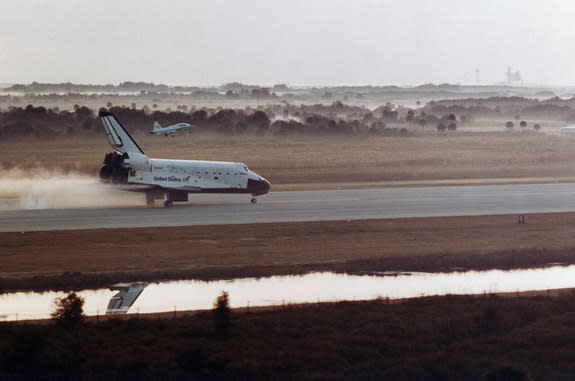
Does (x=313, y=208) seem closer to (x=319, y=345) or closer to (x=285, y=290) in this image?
(x=285, y=290)

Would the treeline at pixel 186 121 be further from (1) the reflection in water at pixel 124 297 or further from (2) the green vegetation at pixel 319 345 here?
(2) the green vegetation at pixel 319 345

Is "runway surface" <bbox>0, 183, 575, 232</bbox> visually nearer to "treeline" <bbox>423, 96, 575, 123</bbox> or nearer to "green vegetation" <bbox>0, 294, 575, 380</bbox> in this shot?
"green vegetation" <bbox>0, 294, 575, 380</bbox>

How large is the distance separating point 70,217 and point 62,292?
17303 millimetres

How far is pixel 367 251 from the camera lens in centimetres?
4734

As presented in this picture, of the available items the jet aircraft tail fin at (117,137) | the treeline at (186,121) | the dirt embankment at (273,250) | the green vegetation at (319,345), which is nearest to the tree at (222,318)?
the green vegetation at (319,345)

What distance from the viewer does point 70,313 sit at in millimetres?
32906

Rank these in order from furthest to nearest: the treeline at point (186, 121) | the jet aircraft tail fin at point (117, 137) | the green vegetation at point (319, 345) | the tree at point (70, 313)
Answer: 1. the treeline at point (186, 121)
2. the jet aircraft tail fin at point (117, 137)
3. the tree at point (70, 313)
4. the green vegetation at point (319, 345)

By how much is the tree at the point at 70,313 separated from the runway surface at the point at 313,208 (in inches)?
743

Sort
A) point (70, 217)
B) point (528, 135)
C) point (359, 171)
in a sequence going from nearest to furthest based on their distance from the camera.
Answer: point (70, 217) → point (359, 171) → point (528, 135)

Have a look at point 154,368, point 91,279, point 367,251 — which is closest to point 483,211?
point 367,251

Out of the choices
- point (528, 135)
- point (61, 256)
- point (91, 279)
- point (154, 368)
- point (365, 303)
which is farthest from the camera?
point (528, 135)

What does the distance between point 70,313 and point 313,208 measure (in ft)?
94.1

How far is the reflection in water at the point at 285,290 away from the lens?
3678 centimetres

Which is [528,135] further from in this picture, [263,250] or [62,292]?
[62,292]
